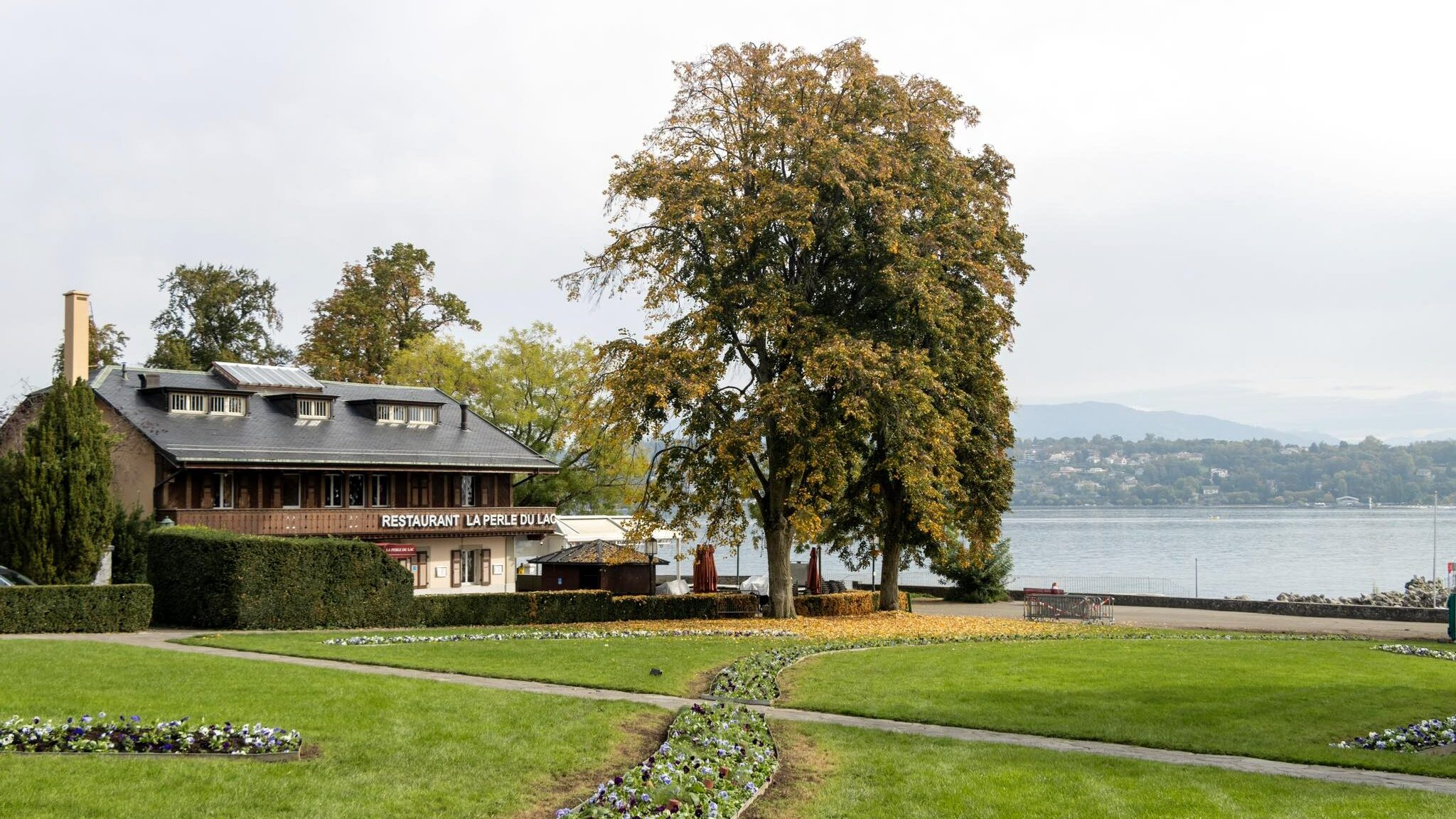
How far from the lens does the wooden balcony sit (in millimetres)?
42125

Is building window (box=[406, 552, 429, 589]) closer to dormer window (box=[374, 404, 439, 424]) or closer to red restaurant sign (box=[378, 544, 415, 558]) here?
red restaurant sign (box=[378, 544, 415, 558])

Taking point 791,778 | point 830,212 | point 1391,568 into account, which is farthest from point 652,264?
point 1391,568

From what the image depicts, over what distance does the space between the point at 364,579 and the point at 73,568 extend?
7.80 meters

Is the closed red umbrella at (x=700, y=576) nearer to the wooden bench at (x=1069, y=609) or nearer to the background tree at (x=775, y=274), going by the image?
the background tree at (x=775, y=274)

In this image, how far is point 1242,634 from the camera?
37.1 m

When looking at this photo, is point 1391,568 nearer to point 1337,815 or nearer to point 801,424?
point 801,424

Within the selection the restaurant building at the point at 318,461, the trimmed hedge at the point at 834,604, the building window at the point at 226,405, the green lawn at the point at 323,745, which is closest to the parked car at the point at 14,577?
the restaurant building at the point at 318,461

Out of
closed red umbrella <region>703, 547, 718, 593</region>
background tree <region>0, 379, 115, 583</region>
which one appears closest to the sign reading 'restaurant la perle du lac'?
closed red umbrella <region>703, 547, 718, 593</region>

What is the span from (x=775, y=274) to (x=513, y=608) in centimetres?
1219

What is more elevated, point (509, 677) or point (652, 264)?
point (652, 264)

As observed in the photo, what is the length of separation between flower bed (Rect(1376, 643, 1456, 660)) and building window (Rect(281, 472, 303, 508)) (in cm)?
3534

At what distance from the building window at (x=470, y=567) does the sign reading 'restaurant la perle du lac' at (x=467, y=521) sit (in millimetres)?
1814

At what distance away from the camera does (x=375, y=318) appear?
225ft

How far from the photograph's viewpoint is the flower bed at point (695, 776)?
11.7 meters
